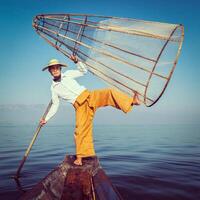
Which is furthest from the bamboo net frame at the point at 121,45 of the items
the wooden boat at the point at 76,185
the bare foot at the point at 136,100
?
the wooden boat at the point at 76,185

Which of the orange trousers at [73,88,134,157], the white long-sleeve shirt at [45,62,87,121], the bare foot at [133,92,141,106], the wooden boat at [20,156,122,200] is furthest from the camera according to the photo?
the white long-sleeve shirt at [45,62,87,121]

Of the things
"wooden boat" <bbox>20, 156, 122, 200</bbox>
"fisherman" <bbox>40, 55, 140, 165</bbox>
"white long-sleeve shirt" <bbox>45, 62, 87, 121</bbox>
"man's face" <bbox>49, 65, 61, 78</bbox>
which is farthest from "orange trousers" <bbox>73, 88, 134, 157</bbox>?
"man's face" <bbox>49, 65, 61, 78</bbox>

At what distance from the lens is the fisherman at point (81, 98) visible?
185 inches

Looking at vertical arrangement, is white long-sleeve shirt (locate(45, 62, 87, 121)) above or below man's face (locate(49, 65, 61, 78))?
below

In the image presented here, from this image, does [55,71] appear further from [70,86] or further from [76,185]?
[76,185]

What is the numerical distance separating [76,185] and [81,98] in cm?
167

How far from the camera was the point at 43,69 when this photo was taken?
5.14 m

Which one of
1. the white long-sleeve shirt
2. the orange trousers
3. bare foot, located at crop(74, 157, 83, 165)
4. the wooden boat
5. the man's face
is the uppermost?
the man's face

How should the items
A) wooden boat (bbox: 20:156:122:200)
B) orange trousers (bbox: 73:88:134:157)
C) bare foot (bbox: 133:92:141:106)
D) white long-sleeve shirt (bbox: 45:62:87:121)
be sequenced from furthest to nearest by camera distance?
white long-sleeve shirt (bbox: 45:62:87:121) < orange trousers (bbox: 73:88:134:157) < bare foot (bbox: 133:92:141:106) < wooden boat (bbox: 20:156:122:200)

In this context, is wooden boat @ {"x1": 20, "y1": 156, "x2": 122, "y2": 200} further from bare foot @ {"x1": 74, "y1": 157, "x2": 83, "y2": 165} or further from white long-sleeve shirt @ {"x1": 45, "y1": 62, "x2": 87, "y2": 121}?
white long-sleeve shirt @ {"x1": 45, "y1": 62, "x2": 87, "y2": 121}

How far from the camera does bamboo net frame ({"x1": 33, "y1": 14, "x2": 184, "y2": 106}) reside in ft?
13.6

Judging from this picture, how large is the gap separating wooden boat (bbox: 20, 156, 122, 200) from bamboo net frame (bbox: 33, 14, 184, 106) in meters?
1.58

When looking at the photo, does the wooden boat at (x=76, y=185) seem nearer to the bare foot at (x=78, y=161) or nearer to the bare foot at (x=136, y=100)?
the bare foot at (x=78, y=161)

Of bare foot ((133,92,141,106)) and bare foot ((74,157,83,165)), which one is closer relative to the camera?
bare foot ((133,92,141,106))
